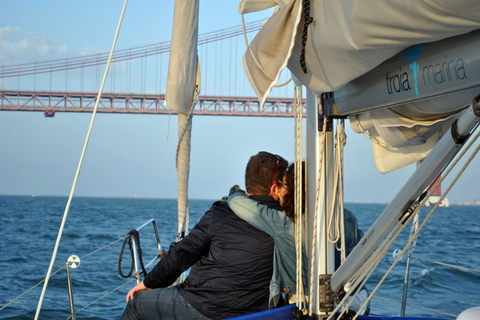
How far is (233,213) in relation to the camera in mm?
1601

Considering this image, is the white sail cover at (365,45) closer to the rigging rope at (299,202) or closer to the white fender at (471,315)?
the rigging rope at (299,202)

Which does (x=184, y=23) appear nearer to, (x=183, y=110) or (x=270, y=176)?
(x=183, y=110)

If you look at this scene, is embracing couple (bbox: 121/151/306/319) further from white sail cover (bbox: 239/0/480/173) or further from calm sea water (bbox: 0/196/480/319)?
calm sea water (bbox: 0/196/480/319)

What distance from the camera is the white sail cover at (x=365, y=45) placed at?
746 millimetres

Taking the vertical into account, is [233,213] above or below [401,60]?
below

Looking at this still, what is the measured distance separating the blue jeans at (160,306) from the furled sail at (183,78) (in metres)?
0.53

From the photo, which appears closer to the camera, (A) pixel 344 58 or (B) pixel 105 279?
(A) pixel 344 58

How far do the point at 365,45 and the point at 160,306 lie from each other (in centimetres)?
112

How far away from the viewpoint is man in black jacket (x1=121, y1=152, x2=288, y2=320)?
158cm

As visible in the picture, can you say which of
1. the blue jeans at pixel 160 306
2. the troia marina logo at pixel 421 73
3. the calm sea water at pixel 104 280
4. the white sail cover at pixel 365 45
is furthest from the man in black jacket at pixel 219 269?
the calm sea water at pixel 104 280

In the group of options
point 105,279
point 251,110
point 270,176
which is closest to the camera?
point 270,176

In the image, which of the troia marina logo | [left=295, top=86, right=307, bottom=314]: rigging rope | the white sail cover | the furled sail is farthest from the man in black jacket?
the troia marina logo

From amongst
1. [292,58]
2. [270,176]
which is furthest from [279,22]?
[270,176]

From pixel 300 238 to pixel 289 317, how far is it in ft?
0.84
